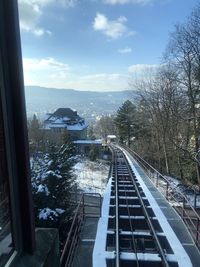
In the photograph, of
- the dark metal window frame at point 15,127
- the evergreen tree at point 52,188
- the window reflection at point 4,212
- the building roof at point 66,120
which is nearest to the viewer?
the dark metal window frame at point 15,127

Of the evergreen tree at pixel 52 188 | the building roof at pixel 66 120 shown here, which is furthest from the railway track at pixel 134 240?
the building roof at pixel 66 120

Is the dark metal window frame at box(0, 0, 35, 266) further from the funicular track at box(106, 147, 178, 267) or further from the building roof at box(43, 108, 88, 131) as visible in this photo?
the building roof at box(43, 108, 88, 131)

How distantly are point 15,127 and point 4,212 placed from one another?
1.51 ft

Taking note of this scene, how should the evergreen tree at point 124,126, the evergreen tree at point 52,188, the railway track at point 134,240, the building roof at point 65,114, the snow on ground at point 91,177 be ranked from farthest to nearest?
the building roof at point 65,114, the evergreen tree at point 124,126, the snow on ground at point 91,177, the evergreen tree at point 52,188, the railway track at point 134,240

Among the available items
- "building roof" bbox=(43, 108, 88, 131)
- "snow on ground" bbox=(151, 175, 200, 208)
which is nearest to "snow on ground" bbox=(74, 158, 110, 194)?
"snow on ground" bbox=(151, 175, 200, 208)

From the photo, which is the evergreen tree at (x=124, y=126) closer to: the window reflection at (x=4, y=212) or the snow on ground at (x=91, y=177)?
the snow on ground at (x=91, y=177)

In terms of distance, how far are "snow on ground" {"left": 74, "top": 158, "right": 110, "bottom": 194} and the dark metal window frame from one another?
697 inches

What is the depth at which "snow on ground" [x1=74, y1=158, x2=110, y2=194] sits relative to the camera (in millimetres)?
23672

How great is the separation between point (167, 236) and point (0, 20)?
8329 millimetres

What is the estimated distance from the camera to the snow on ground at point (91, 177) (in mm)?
23672

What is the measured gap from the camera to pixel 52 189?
36.5 ft

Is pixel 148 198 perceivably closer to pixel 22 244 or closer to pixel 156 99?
pixel 22 244

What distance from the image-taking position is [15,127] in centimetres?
179

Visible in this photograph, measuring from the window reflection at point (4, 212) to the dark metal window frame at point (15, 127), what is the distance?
0.02m
